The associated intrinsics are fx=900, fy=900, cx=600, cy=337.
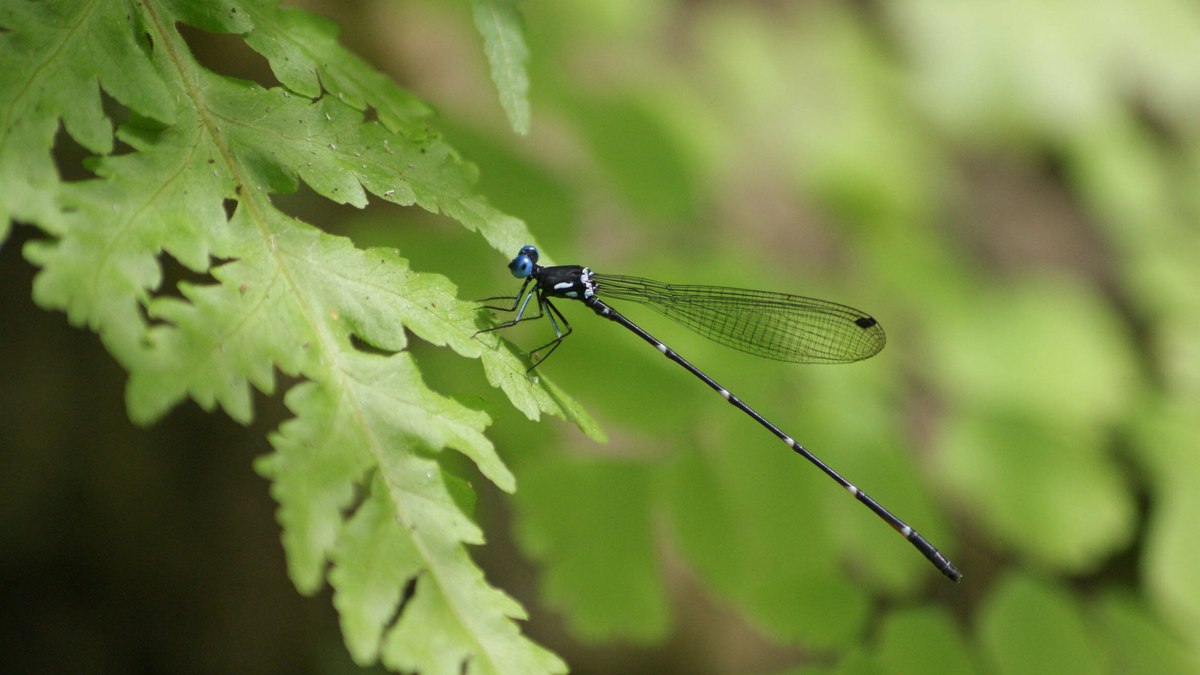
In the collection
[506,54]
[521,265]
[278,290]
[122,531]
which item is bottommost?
[122,531]

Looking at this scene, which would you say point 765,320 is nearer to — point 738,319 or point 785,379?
point 738,319

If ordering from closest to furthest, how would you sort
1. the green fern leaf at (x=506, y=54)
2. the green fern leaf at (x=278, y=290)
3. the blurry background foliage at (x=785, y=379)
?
the green fern leaf at (x=278, y=290) < the green fern leaf at (x=506, y=54) < the blurry background foliage at (x=785, y=379)

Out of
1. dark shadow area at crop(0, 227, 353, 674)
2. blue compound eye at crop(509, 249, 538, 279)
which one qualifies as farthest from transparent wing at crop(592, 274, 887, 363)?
dark shadow area at crop(0, 227, 353, 674)

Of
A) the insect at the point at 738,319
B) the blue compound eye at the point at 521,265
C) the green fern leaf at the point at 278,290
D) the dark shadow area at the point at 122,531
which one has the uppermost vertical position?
the insect at the point at 738,319

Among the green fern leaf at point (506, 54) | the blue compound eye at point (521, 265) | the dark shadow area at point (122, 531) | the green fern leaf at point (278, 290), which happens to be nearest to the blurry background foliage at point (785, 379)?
the dark shadow area at point (122, 531)

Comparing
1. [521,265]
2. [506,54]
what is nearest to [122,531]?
[521,265]

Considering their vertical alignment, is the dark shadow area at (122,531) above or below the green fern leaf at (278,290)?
below

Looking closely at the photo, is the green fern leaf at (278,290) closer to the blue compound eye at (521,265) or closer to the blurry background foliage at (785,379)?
the blurry background foliage at (785,379)
